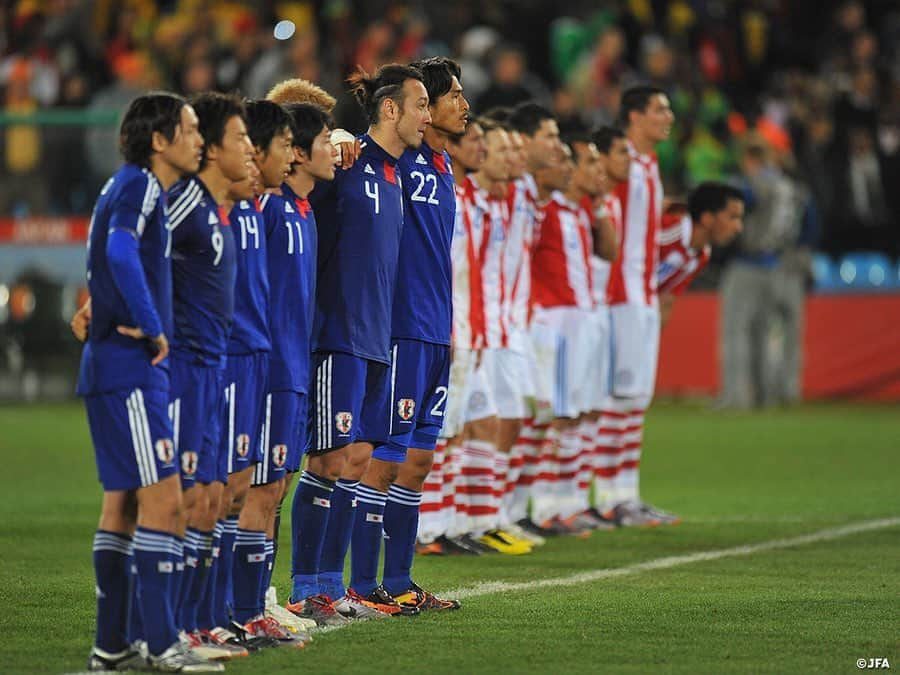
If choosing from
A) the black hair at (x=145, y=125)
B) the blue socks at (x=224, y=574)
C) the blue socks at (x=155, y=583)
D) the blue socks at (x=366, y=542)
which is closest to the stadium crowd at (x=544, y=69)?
the blue socks at (x=366, y=542)

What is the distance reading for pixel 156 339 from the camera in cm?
655

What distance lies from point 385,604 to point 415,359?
111 centimetres

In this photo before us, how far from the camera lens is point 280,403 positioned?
7.62 m

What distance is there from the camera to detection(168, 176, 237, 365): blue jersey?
6.95m

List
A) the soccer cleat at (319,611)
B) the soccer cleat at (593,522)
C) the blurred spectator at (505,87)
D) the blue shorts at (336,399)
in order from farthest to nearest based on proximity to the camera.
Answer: the blurred spectator at (505,87) → the soccer cleat at (593,522) → the blue shorts at (336,399) → the soccer cleat at (319,611)

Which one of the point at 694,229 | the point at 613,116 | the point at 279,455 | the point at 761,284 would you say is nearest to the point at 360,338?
the point at 279,455

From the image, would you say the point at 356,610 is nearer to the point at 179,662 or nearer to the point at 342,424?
the point at 342,424

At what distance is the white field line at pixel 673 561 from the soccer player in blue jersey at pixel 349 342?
100 centimetres

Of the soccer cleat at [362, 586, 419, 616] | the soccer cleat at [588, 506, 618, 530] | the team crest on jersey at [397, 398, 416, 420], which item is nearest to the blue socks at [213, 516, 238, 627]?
the soccer cleat at [362, 586, 419, 616]

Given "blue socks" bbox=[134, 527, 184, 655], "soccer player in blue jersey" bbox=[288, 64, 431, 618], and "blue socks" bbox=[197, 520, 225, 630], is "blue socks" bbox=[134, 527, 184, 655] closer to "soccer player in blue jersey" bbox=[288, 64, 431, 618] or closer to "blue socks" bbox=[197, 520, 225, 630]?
"blue socks" bbox=[197, 520, 225, 630]

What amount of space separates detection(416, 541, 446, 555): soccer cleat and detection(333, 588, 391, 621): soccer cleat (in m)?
2.51

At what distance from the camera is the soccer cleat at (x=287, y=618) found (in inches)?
308

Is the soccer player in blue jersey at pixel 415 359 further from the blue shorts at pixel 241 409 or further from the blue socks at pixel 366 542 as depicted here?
the blue shorts at pixel 241 409

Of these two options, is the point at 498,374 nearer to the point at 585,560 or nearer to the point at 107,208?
the point at 585,560
